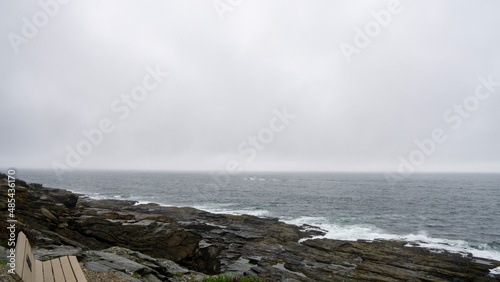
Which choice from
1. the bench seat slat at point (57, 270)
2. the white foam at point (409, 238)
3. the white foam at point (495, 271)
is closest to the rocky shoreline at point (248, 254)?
the white foam at point (495, 271)

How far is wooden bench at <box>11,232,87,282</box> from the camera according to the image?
5293 millimetres

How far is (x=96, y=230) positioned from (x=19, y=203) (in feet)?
23.0

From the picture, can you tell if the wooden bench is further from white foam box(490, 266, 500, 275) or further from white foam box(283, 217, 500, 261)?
white foam box(490, 266, 500, 275)

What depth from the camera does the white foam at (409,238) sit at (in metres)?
27.1

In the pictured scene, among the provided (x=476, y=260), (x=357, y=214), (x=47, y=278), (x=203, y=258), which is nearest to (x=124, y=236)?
(x=203, y=258)

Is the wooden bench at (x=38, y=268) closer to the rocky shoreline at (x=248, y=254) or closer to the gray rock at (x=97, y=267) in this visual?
the gray rock at (x=97, y=267)

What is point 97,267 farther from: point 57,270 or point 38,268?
point 38,268

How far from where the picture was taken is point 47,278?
6414 mm

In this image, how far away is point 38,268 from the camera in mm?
6715

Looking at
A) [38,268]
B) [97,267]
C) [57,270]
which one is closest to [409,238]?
[97,267]

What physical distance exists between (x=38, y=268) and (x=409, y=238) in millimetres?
36341

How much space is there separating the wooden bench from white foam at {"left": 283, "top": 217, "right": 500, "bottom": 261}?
91.9 feet

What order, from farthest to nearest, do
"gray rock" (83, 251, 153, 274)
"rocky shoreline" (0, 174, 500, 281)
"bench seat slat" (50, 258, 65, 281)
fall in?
1. "rocky shoreline" (0, 174, 500, 281)
2. "gray rock" (83, 251, 153, 274)
3. "bench seat slat" (50, 258, 65, 281)

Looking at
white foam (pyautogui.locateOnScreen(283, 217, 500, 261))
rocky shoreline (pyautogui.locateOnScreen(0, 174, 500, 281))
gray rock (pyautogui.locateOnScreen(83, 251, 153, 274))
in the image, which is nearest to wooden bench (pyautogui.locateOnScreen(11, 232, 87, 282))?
gray rock (pyautogui.locateOnScreen(83, 251, 153, 274))
